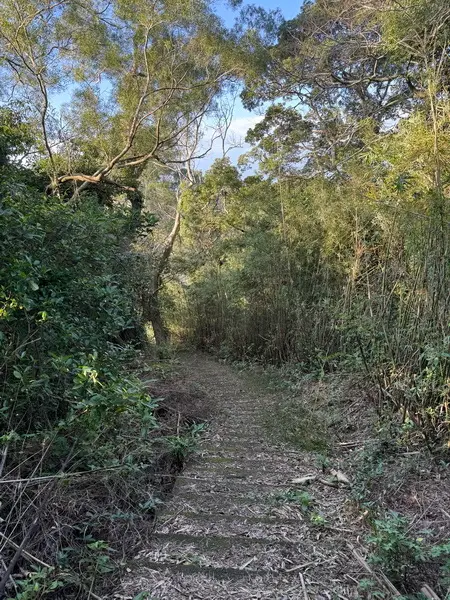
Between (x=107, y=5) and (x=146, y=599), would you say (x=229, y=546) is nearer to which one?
(x=146, y=599)

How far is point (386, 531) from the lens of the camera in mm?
1493

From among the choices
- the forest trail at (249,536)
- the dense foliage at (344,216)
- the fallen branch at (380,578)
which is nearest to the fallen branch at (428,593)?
the fallen branch at (380,578)

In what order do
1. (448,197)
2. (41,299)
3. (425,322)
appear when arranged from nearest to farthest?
(41,299) → (425,322) → (448,197)

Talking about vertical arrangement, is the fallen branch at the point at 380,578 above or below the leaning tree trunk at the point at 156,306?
below

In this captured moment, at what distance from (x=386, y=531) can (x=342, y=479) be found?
0.79 meters

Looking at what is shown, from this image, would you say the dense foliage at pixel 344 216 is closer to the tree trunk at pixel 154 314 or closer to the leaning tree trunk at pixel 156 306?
the leaning tree trunk at pixel 156 306

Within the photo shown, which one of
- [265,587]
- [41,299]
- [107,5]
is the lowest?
[265,587]

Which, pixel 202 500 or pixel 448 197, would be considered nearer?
pixel 202 500

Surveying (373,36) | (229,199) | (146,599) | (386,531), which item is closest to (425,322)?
(386,531)

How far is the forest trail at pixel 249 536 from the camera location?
4.93 ft

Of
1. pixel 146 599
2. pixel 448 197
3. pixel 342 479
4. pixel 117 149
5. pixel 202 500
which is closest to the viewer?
pixel 146 599

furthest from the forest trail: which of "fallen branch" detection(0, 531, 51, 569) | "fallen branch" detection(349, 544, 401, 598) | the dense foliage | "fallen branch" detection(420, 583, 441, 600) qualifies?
the dense foliage

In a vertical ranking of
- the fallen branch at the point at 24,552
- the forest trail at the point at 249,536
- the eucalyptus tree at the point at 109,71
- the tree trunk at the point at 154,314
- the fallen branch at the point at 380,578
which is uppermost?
the eucalyptus tree at the point at 109,71

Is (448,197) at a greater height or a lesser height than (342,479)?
greater
